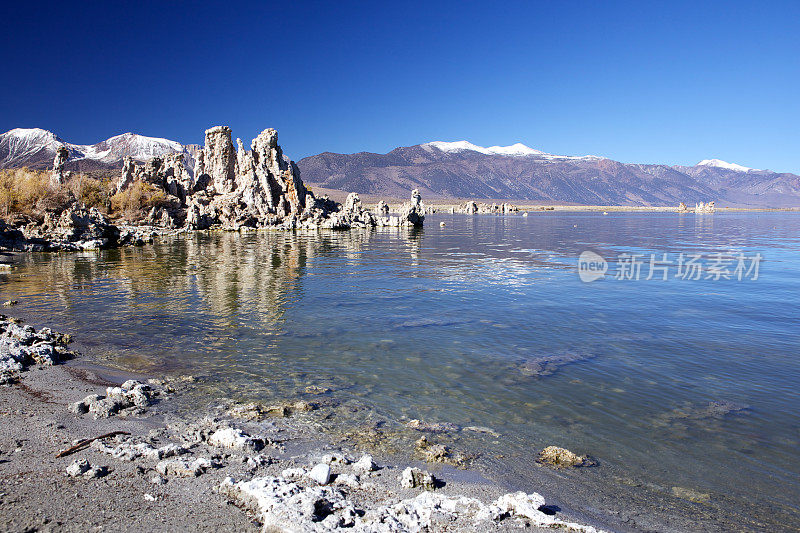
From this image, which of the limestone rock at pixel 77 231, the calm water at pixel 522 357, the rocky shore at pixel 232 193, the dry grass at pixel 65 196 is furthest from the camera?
the rocky shore at pixel 232 193

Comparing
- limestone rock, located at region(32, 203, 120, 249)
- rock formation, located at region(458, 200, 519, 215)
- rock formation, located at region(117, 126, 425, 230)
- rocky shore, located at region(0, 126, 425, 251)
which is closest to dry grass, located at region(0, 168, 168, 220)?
rocky shore, located at region(0, 126, 425, 251)

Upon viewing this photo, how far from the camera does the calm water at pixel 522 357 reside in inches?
261

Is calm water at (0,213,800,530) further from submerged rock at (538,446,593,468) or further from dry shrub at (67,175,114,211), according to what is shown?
dry shrub at (67,175,114,211)

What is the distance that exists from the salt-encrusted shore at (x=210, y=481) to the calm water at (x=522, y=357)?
3.32 ft

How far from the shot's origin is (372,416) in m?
7.89

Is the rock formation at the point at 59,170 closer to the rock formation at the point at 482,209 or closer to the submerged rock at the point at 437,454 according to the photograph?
the submerged rock at the point at 437,454

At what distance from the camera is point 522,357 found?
11.1 m

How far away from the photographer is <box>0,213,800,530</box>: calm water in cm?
662

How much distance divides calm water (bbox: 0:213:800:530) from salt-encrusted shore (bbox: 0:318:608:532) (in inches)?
39.8

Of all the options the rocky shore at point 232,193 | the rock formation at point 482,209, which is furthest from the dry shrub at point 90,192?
the rock formation at point 482,209

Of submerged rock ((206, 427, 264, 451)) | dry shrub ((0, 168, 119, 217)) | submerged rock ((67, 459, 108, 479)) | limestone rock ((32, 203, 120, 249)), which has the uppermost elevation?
dry shrub ((0, 168, 119, 217))

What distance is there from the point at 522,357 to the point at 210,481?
772cm

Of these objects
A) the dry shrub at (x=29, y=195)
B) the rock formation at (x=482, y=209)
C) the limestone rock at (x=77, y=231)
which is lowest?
the limestone rock at (x=77, y=231)

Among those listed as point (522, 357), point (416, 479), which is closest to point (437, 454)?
point (416, 479)
